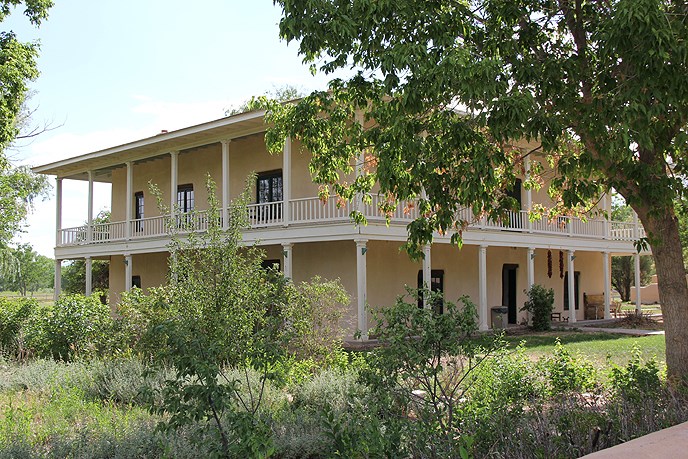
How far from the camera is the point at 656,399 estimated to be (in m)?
6.31

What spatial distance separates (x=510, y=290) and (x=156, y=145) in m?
13.6

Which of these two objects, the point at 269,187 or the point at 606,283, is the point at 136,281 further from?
the point at 606,283

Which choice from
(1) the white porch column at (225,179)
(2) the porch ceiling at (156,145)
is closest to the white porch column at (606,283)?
(2) the porch ceiling at (156,145)

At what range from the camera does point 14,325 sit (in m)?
14.6

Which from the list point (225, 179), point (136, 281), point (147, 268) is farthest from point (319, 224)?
point (136, 281)

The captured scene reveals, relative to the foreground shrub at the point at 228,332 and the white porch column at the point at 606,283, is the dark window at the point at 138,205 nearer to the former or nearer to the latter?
the foreground shrub at the point at 228,332

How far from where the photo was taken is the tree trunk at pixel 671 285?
27.0 ft

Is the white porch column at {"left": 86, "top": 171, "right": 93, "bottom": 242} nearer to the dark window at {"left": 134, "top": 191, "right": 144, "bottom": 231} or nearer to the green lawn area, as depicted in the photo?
the dark window at {"left": 134, "top": 191, "right": 144, "bottom": 231}

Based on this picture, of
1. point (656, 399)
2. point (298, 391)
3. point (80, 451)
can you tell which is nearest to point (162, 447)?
point (80, 451)

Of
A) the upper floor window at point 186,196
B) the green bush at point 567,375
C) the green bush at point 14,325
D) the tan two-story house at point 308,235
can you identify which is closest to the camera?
the green bush at point 567,375

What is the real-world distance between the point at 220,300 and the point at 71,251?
2001 centimetres

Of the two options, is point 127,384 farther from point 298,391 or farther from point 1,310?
point 1,310

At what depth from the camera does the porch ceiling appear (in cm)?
1947

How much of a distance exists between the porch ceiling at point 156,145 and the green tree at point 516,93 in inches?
394
